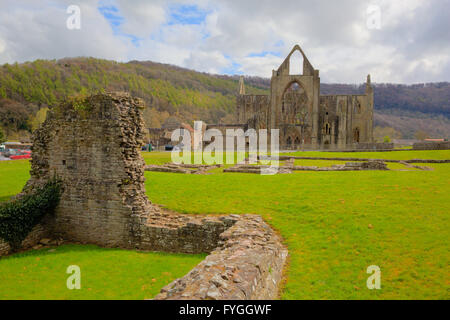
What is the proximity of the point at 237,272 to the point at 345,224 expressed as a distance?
4542 millimetres

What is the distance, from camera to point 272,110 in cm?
5303

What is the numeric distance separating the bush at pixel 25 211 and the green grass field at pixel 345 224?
1.00 metres

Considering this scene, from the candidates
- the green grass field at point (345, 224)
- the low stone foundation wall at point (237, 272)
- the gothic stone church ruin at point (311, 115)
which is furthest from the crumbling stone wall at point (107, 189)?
the gothic stone church ruin at point (311, 115)

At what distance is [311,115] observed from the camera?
53.1 metres

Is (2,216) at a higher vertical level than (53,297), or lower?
higher

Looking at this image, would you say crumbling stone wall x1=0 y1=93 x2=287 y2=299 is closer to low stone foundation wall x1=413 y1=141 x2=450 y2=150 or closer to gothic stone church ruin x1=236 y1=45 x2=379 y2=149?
low stone foundation wall x1=413 y1=141 x2=450 y2=150

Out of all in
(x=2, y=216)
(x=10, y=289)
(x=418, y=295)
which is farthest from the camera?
(x=2, y=216)

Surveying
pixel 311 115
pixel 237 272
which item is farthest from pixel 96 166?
pixel 311 115

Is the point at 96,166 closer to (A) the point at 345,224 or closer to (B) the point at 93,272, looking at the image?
(B) the point at 93,272

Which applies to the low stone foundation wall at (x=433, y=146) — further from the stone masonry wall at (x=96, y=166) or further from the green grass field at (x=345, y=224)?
the stone masonry wall at (x=96, y=166)

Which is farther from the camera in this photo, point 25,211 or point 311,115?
point 311,115
